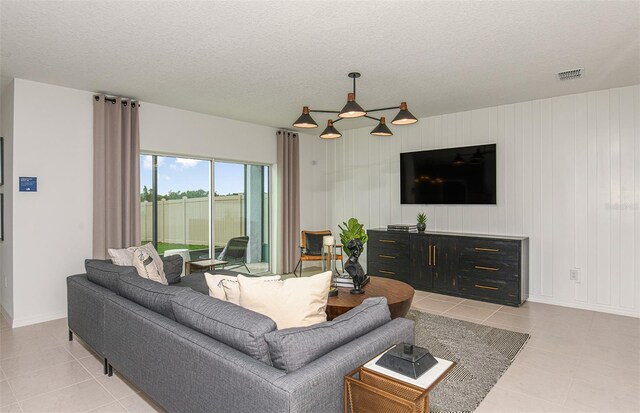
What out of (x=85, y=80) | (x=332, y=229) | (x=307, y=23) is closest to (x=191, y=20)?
(x=307, y=23)

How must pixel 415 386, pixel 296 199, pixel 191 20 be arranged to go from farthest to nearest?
pixel 296 199, pixel 191 20, pixel 415 386

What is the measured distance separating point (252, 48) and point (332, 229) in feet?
15.0

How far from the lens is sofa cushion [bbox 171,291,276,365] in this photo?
162 cm

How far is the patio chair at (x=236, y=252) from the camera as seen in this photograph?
607 centimetres

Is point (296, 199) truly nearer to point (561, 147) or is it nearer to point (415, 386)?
point (561, 147)

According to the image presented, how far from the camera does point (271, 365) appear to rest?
1586mm

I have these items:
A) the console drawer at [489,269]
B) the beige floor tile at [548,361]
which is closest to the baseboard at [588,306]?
the console drawer at [489,269]

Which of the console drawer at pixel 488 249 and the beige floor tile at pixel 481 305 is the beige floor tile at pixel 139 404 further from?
the console drawer at pixel 488 249

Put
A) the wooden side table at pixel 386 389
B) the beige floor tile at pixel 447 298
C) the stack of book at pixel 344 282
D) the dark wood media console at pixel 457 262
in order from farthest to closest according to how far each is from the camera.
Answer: the beige floor tile at pixel 447 298, the dark wood media console at pixel 457 262, the stack of book at pixel 344 282, the wooden side table at pixel 386 389

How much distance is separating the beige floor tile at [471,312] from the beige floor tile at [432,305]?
9 cm

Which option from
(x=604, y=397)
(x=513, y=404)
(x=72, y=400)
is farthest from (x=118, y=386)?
(x=604, y=397)

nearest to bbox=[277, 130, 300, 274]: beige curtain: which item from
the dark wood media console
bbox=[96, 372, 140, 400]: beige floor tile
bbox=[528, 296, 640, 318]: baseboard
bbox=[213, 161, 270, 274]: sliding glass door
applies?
bbox=[213, 161, 270, 274]: sliding glass door

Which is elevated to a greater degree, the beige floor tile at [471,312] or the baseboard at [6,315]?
the baseboard at [6,315]

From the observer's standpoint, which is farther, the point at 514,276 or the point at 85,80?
the point at 514,276
